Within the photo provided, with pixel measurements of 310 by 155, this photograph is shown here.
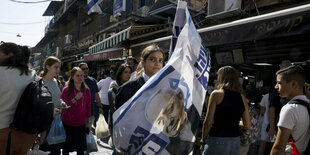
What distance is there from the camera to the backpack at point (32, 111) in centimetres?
225

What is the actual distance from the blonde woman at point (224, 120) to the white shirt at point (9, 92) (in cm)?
197

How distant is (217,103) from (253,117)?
5.15ft

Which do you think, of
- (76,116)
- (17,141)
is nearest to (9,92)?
(17,141)

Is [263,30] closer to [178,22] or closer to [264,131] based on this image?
[264,131]

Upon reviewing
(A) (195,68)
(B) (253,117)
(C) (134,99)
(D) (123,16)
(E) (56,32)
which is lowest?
(B) (253,117)

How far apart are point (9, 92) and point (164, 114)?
5.04ft

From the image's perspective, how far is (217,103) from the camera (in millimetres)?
2857

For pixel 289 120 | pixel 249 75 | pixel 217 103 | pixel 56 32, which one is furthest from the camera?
pixel 56 32

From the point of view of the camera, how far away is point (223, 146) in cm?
280

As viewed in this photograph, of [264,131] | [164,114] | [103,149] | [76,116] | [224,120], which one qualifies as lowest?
[103,149]

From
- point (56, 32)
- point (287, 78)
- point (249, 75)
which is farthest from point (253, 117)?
point (56, 32)

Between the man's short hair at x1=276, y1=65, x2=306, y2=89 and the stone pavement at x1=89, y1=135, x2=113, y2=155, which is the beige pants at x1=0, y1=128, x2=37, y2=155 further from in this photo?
the stone pavement at x1=89, y1=135, x2=113, y2=155

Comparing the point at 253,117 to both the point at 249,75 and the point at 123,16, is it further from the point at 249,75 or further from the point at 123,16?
the point at 123,16

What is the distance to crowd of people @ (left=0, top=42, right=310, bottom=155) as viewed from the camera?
2.10 meters
